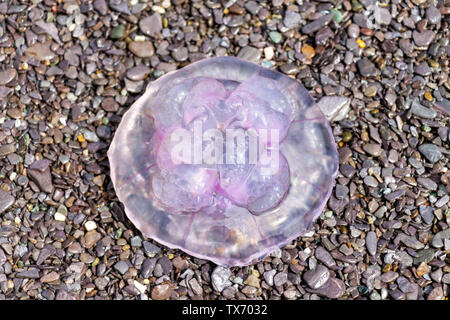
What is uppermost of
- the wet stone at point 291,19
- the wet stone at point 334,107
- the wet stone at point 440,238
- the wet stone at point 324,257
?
the wet stone at point 291,19

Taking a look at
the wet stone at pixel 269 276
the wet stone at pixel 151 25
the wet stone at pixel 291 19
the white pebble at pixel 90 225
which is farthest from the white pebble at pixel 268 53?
the white pebble at pixel 90 225

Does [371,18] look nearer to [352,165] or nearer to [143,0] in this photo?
[352,165]

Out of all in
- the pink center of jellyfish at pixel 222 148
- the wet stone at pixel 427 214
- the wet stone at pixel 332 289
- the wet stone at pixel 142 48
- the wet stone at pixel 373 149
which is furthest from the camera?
the wet stone at pixel 142 48

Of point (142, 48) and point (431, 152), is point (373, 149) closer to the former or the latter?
point (431, 152)

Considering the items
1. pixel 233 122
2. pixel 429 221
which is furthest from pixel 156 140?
pixel 429 221

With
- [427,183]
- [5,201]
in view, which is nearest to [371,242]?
[427,183]

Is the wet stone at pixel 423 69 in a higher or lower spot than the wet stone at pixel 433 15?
lower

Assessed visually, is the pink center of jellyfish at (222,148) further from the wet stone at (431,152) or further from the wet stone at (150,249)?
the wet stone at (431,152)

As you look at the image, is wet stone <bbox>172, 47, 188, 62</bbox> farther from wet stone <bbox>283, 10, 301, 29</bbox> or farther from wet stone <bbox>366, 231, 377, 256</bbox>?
wet stone <bbox>366, 231, 377, 256</bbox>
